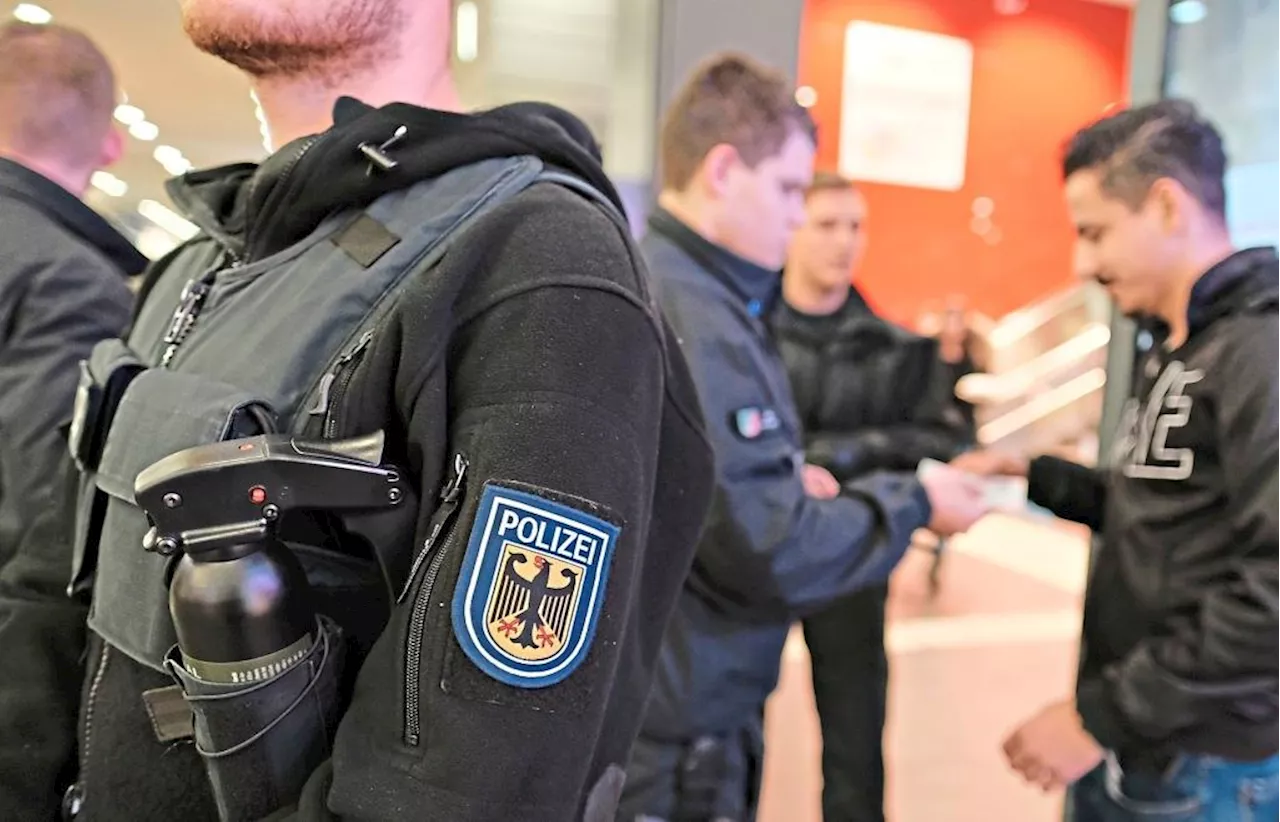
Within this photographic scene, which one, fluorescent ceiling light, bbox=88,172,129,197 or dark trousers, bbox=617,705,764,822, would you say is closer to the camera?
dark trousers, bbox=617,705,764,822

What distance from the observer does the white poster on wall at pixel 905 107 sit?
5090 millimetres

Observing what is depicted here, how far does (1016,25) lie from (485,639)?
21.2 feet

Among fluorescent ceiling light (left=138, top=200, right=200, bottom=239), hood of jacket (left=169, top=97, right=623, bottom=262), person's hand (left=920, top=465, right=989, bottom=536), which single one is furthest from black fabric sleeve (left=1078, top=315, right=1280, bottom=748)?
fluorescent ceiling light (left=138, top=200, right=200, bottom=239)

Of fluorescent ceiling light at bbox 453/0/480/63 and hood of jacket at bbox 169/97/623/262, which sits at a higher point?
fluorescent ceiling light at bbox 453/0/480/63

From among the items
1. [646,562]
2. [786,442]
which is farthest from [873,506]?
[646,562]

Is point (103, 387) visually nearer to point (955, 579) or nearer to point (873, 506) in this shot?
point (873, 506)

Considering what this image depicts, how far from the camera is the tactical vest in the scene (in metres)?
0.71

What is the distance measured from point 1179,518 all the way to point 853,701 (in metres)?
1.15

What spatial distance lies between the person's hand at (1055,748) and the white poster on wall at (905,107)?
3893 mm

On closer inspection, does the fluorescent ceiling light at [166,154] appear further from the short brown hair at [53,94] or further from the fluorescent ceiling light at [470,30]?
the fluorescent ceiling light at [470,30]

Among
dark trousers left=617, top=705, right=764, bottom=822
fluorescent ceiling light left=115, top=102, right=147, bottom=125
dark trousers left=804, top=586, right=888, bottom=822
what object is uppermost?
fluorescent ceiling light left=115, top=102, right=147, bottom=125

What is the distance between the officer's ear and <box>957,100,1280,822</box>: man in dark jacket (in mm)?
626

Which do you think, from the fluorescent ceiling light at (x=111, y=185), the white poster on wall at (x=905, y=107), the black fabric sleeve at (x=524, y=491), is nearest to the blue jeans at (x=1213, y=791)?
the black fabric sleeve at (x=524, y=491)

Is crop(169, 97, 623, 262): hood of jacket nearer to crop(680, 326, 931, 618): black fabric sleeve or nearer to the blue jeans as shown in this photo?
crop(680, 326, 931, 618): black fabric sleeve
